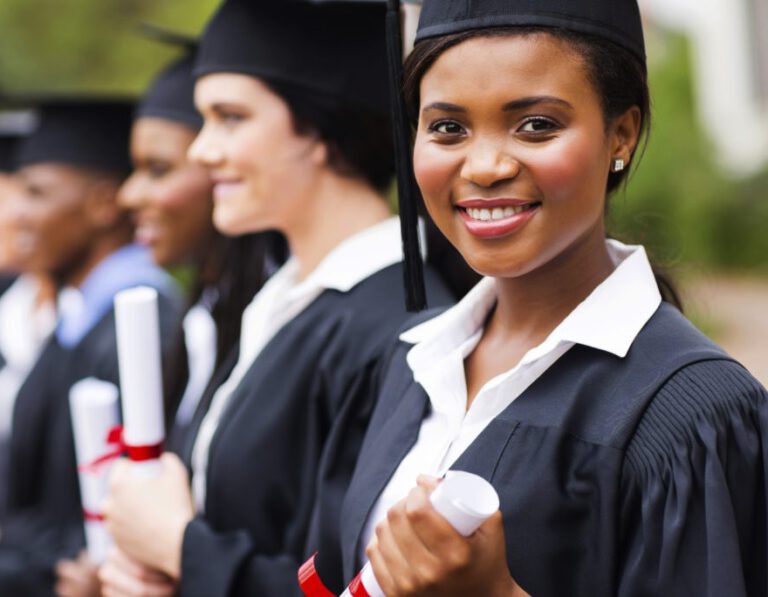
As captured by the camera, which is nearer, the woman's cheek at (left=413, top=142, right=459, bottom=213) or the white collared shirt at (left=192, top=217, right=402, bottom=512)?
the woman's cheek at (left=413, top=142, right=459, bottom=213)

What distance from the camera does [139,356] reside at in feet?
8.07

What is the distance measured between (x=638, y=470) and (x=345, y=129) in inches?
54.5

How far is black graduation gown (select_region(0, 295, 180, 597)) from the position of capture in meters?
3.51

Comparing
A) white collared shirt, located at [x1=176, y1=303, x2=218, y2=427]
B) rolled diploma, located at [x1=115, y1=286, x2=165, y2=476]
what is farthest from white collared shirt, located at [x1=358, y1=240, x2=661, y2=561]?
white collared shirt, located at [x1=176, y1=303, x2=218, y2=427]

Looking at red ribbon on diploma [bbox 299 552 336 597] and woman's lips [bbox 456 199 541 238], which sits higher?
woman's lips [bbox 456 199 541 238]

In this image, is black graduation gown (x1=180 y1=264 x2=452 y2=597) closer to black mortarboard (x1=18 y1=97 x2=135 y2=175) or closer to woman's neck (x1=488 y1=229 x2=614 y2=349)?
woman's neck (x1=488 y1=229 x2=614 y2=349)

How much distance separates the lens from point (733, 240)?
520 inches

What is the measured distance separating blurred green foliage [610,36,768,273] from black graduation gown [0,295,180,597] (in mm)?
8919

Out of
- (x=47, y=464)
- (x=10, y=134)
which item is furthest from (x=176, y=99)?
(x=10, y=134)

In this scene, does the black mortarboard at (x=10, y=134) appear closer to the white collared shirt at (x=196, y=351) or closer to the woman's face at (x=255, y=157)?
the white collared shirt at (x=196, y=351)

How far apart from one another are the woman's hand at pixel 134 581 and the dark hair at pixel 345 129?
3.26 feet

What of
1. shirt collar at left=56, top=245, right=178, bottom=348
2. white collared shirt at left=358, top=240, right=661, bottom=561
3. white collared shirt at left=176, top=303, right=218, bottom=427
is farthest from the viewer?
shirt collar at left=56, top=245, right=178, bottom=348

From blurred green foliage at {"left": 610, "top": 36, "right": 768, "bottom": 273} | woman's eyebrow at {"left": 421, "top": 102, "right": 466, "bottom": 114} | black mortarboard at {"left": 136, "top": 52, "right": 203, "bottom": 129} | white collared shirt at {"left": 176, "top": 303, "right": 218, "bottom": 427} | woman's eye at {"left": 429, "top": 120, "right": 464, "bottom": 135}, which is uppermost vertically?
woman's eyebrow at {"left": 421, "top": 102, "right": 466, "bottom": 114}

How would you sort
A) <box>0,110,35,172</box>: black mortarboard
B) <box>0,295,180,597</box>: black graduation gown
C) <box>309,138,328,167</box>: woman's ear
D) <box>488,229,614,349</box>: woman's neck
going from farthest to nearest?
<box>0,110,35,172</box>: black mortarboard, <box>0,295,180,597</box>: black graduation gown, <box>309,138,328,167</box>: woman's ear, <box>488,229,614,349</box>: woman's neck
